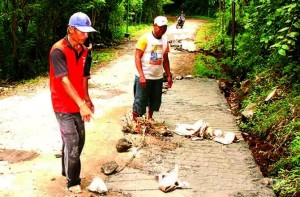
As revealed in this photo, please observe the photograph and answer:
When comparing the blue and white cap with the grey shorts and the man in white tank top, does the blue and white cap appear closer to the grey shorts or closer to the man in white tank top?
the man in white tank top

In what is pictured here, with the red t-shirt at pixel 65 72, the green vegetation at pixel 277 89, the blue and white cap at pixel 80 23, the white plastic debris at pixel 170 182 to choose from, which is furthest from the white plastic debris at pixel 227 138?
the blue and white cap at pixel 80 23

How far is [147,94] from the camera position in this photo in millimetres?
6727

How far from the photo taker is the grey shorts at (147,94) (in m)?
6.64

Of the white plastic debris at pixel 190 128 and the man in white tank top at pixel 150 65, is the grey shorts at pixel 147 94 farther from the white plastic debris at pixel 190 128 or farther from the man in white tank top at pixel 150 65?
the white plastic debris at pixel 190 128

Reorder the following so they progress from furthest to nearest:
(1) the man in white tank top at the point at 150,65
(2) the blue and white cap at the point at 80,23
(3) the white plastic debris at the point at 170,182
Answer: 1. (1) the man in white tank top at the point at 150,65
2. (3) the white plastic debris at the point at 170,182
3. (2) the blue and white cap at the point at 80,23

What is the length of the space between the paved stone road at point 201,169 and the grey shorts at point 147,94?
71cm

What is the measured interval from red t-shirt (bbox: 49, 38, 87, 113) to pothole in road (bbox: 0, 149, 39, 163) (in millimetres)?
1646

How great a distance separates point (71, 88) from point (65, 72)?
181mm

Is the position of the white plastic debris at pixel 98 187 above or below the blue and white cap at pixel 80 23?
below

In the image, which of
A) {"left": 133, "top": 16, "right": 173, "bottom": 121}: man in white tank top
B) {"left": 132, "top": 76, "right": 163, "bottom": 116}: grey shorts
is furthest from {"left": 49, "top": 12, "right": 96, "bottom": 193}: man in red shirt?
{"left": 132, "top": 76, "right": 163, "bottom": 116}: grey shorts

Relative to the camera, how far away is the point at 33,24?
14.6m

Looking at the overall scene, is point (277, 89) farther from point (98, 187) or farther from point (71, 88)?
point (71, 88)

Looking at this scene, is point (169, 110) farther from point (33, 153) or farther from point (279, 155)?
point (33, 153)

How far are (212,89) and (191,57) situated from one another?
6556 millimetres
